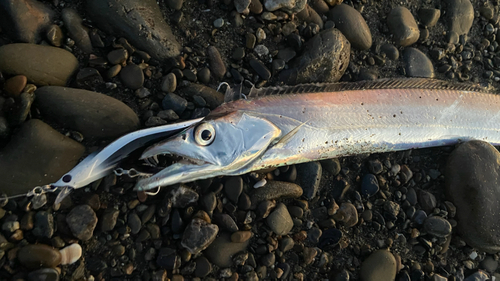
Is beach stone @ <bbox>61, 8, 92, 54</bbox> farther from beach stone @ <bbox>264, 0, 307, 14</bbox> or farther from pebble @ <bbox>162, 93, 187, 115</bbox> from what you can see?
beach stone @ <bbox>264, 0, 307, 14</bbox>

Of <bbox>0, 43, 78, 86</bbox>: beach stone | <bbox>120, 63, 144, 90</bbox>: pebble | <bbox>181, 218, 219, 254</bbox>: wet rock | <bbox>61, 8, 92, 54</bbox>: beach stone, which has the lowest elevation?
<bbox>181, 218, 219, 254</bbox>: wet rock

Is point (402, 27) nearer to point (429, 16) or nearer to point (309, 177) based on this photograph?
point (429, 16)

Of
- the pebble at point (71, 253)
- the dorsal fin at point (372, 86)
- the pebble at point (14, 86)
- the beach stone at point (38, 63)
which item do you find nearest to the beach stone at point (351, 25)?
the dorsal fin at point (372, 86)

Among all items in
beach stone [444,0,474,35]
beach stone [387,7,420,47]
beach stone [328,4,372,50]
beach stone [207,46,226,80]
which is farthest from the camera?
beach stone [444,0,474,35]

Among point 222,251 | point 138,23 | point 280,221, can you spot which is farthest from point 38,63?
point 280,221

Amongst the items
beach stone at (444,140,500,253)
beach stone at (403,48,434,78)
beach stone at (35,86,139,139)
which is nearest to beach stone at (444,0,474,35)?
beach stone at (403,48,434,78)

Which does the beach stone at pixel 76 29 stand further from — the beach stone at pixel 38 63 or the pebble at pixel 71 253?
the pebble at pixel 71 253
